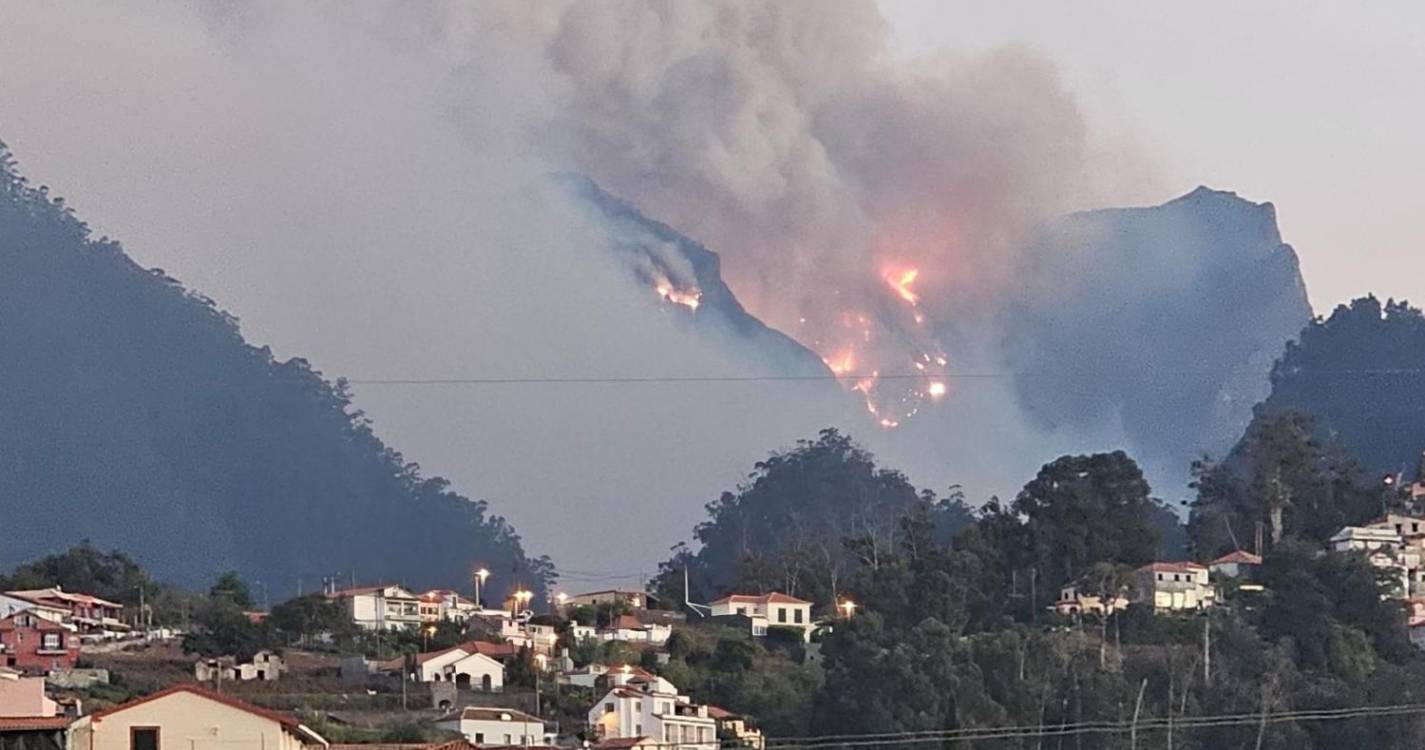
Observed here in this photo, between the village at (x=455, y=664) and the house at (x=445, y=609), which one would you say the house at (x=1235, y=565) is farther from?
the house at (x=445, y=609)

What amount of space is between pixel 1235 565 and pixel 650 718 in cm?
2556

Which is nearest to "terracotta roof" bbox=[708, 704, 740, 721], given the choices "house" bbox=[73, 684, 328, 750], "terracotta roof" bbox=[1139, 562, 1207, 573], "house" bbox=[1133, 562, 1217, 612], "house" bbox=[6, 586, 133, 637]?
"house" bbox=[6, 586, 133, 637]

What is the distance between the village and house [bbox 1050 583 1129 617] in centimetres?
7

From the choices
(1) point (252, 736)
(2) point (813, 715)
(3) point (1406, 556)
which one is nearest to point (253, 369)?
(3) point (1406, 556)

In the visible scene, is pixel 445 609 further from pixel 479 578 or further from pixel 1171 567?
pixel 1171 567

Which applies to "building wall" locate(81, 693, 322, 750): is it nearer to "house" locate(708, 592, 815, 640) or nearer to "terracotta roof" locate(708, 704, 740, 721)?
"terracotta roof" locate(708, 704, 740, 721)

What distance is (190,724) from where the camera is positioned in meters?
30.6

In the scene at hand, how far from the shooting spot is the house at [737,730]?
47.5 metres

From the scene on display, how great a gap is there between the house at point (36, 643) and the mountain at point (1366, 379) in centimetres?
5579

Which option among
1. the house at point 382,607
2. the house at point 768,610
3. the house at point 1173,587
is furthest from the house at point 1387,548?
the house at point 382,607

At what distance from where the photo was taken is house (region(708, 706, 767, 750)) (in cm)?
4747

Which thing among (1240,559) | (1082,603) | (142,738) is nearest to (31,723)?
(142,738)

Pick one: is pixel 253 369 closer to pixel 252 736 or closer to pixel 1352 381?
pixel 1352 381

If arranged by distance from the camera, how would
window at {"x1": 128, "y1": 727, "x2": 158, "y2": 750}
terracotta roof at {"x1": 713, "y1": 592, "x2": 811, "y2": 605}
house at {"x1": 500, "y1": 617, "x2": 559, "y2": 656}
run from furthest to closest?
terracotta roof at {"x1": 713, "y1": 592, "x2": 811, "y2": 605}, house at {"x1": 500, "y1": 617, "x2": 559, "y2": 656}, window at {"x1": 128, "y1": 727, "x2": 158, "y2": 750}
